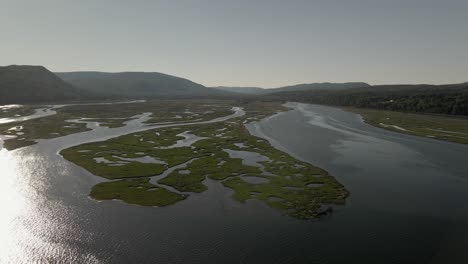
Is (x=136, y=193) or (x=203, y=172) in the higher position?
(x=203, y=172)

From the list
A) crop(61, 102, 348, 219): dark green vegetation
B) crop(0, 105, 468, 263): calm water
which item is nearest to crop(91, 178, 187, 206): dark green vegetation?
crop(61, 102, 348, 219): dark green vegetation

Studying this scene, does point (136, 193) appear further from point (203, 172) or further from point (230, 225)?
point (230, 225)

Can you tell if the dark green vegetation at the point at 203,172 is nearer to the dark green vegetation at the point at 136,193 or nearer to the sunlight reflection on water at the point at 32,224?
the dark green vegetation at the point at 136,193

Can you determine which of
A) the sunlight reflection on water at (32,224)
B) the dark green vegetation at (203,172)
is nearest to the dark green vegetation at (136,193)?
the dark green vegetation at (203,172)

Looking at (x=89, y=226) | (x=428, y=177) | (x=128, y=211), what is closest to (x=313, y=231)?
(x=128, y=211)

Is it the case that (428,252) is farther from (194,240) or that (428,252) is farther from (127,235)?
(127,235)

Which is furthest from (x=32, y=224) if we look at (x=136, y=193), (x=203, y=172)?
(x=203, y=172)
